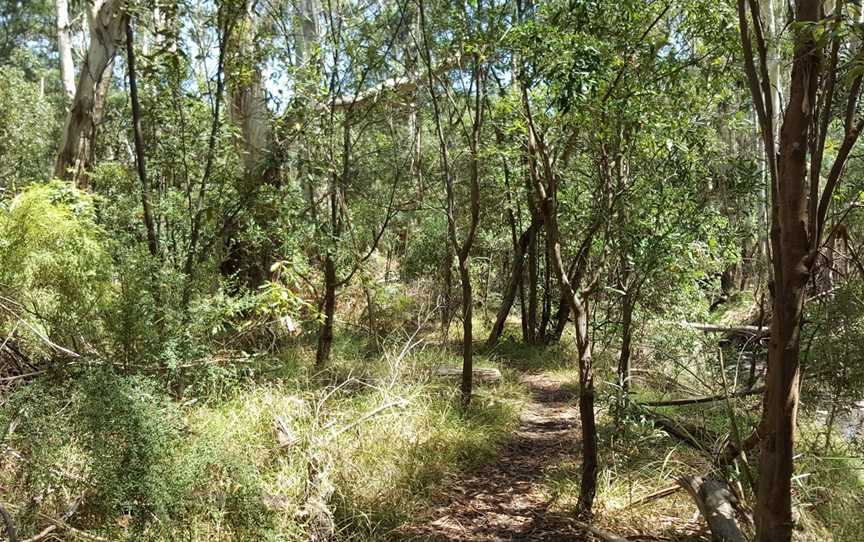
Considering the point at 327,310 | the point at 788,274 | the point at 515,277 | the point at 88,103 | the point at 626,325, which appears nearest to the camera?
the point at 788,274

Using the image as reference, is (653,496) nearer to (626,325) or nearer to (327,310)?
(626,325)

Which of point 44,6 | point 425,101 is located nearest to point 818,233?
point 425,101

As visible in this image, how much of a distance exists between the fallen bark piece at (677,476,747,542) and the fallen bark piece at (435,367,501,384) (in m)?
3.74

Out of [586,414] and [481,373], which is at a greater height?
[586,414]

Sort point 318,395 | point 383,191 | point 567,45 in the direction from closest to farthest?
point 567,45, point 318,395, point 383,191

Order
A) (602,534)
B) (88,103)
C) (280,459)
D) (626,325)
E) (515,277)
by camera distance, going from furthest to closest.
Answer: (515,277), (88,103), (626,325), (280,459), (602,534)

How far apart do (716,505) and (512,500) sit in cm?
161

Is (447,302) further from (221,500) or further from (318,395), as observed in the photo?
(221,500)

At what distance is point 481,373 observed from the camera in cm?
793

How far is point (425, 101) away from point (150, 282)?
465cm

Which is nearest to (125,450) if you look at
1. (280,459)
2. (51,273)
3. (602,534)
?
Result: (280,459)

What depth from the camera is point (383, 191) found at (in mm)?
9875

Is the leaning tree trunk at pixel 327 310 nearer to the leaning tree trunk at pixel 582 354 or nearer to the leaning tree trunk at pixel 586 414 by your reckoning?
the leaning tree trunk at pixel 582 354

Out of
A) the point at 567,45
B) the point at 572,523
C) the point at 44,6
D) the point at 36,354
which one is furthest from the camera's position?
the point at 44,6
